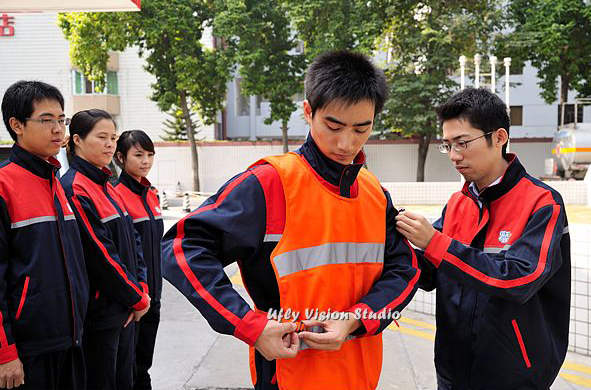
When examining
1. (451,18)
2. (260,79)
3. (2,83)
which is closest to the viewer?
(451,18)

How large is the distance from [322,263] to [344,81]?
60 centimetres

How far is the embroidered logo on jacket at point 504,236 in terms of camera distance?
219 cm

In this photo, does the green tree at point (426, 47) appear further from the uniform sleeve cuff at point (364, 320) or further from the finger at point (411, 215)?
the uniform sleeve cuff at point (364, 320)

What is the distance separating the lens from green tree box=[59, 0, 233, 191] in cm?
2216

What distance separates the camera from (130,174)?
4113mm

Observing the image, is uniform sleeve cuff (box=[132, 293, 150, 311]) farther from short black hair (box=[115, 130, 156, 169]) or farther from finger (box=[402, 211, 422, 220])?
finger (box=[402, 211, 422, 220])

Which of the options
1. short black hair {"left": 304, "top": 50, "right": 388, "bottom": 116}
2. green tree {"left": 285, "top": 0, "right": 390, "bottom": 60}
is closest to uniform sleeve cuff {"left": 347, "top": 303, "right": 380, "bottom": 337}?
short black hair {"left": 304, "top": 50, "right": 388, "bottom": 116}

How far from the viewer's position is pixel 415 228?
1.99 metres

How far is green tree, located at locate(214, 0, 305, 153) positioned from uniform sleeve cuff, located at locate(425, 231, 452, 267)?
21.5m

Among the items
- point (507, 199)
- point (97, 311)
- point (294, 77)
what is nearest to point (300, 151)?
point (507, 199)

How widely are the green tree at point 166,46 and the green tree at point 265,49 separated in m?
1.02

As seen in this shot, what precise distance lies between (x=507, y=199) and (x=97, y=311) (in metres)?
2.23

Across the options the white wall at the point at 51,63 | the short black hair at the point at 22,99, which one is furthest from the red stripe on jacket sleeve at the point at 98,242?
the white wall at the point at 51,63

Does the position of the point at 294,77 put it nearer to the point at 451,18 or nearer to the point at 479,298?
the point at 451,18
